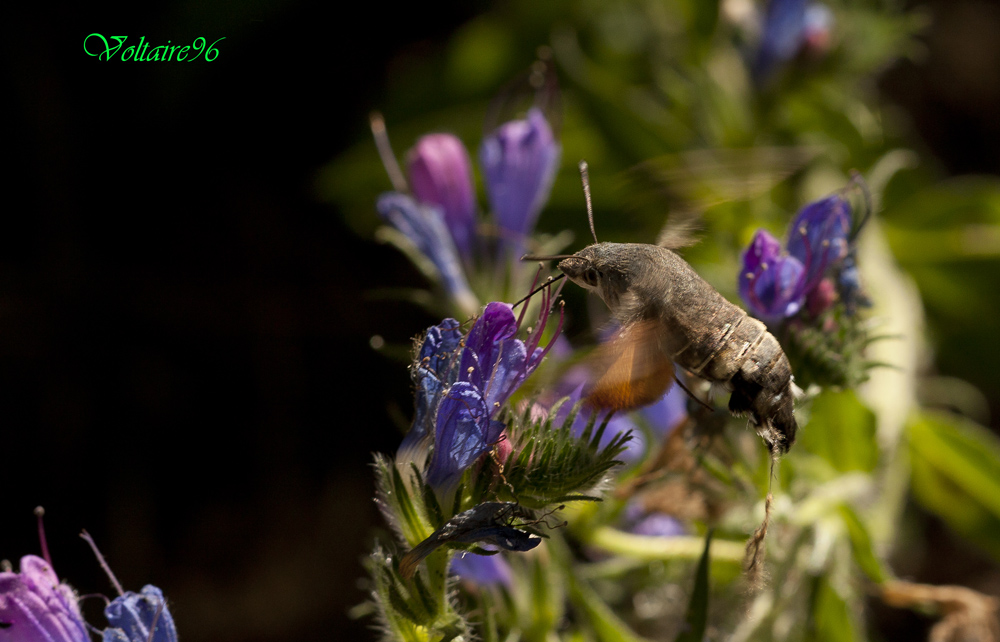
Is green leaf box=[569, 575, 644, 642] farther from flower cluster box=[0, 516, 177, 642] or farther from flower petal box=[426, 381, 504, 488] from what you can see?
flower cluster box=[0, 516, 177, 642]

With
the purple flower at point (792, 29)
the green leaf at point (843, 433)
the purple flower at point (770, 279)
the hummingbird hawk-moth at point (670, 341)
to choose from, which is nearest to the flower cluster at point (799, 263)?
the purple flower at point (770, 279)

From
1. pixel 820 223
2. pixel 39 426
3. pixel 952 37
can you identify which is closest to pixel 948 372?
pixel 952 37

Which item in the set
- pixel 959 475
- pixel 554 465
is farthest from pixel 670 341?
pixel 959 475

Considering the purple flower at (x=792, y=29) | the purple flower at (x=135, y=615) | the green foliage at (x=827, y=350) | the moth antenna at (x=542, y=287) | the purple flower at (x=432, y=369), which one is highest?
the purple flower at (x=792, y=29)

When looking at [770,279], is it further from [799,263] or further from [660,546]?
[660,546]

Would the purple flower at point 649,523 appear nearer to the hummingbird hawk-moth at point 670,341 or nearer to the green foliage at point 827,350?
the green foliage at point 827,350

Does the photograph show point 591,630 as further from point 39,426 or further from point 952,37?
point 952,37
